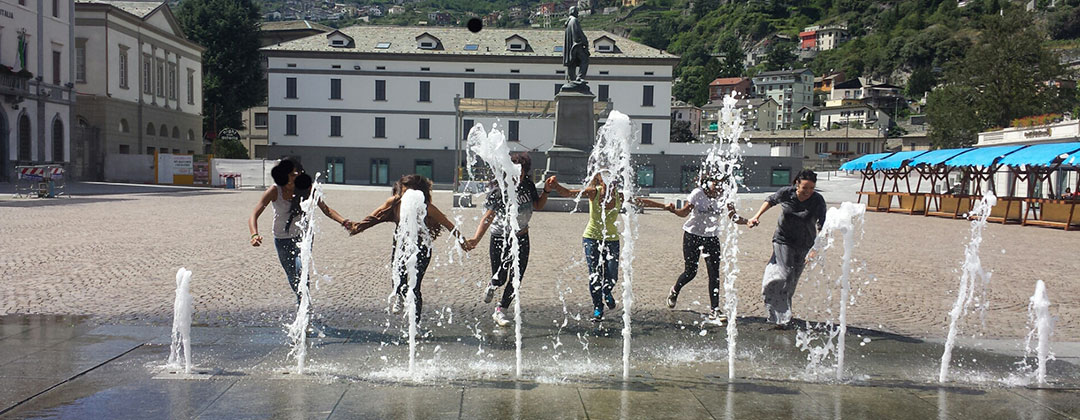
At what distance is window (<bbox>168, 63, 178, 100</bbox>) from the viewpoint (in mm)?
55250

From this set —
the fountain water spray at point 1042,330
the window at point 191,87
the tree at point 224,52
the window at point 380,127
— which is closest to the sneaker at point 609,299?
the fountain water spray at point 1042,330

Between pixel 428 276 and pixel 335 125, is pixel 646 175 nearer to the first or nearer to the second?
pixel 335 125

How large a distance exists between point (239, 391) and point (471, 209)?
20965 millimetres

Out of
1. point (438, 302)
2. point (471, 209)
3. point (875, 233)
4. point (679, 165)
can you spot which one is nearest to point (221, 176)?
point (471, 209)

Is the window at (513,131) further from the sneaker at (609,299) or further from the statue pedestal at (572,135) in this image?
the sneaker at (609,299)

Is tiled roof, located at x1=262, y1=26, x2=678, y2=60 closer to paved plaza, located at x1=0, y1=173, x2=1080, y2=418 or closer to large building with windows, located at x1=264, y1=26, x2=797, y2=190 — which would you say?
large building with windows, located at x1=264, y1=26, x2=797, y2=190

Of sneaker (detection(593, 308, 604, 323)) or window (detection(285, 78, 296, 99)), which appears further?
window (detection(285, 78, 296, 99))

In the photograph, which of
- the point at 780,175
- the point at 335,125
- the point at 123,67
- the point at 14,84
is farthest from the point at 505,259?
the point at 780,175

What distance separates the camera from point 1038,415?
4809mm

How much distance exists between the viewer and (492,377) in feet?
18.0

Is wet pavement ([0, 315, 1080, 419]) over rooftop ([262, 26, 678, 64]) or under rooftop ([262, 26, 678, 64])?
under

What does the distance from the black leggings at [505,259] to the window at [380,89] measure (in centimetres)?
5182

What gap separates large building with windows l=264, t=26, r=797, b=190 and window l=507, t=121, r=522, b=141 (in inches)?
4.0

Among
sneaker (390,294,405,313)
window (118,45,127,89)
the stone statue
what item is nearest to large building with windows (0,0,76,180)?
window (118,45,127,89)
